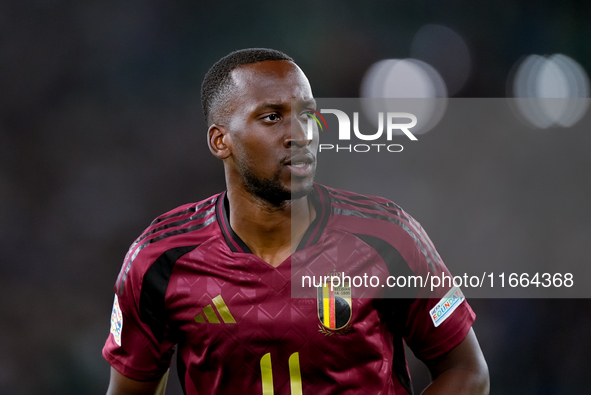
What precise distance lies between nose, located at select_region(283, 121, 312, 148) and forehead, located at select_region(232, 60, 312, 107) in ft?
0.28

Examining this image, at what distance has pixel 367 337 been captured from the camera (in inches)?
73.4

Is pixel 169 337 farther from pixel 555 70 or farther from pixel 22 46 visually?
pixel 555 70

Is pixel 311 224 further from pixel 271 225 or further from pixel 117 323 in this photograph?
pixel 117 323

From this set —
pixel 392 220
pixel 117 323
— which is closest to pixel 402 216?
pixel 392 220

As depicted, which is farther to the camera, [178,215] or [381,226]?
[178,215]

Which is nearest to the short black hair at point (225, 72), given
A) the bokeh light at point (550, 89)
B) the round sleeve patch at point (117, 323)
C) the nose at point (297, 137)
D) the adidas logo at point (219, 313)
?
the nose at point (297, 137)

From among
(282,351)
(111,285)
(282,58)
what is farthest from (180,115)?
(282,351)

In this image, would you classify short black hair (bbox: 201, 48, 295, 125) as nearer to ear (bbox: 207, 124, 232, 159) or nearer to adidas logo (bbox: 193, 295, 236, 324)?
ear (bbox: 207, 124, 232, 159)

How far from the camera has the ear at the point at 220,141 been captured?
198cm

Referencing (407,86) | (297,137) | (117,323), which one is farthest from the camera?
(407,86)

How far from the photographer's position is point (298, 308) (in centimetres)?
188

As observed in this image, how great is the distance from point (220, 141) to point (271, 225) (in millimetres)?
363

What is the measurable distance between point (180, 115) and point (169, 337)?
242 centimetres

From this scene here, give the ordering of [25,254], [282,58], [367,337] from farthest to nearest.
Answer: [25,254] → [282,58] → [367,337]
